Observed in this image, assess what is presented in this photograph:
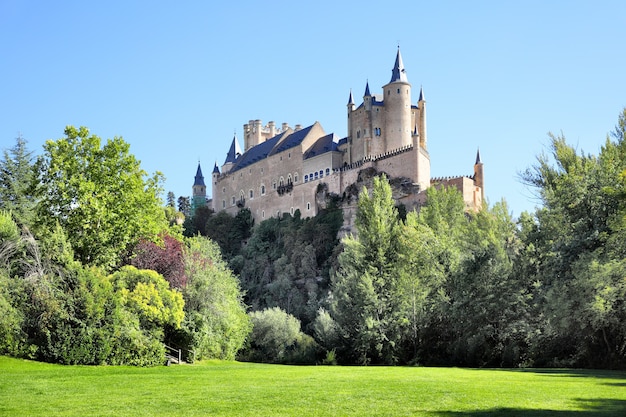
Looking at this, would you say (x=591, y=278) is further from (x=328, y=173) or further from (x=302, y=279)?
(x=328, y=173)

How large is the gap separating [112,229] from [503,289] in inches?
747

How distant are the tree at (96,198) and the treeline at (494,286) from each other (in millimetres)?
11438

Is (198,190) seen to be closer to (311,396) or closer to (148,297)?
(148,297)

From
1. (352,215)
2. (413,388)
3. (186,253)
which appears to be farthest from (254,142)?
(413,388)

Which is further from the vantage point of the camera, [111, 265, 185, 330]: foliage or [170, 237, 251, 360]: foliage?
[170, 237, 251, 360]: foliage

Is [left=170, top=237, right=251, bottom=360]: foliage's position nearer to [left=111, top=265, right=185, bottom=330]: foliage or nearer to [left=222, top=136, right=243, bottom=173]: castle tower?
[left=111, top=265, right=185, bottom=330]: foliage

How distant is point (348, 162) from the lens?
82.2 metres

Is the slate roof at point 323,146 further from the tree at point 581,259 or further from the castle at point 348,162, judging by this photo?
the tree at point 581,259

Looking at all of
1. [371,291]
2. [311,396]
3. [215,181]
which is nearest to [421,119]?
[215,181]

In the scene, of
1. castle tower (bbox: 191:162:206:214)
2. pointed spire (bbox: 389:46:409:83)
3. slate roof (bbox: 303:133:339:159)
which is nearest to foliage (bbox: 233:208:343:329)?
slate roof (bbox: 303:133:339:159)

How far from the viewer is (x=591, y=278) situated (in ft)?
82.2

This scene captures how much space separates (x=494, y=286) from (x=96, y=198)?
19.6 meters

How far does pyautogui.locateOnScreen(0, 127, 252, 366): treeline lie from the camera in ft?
87.9

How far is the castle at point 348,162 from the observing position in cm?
7194
